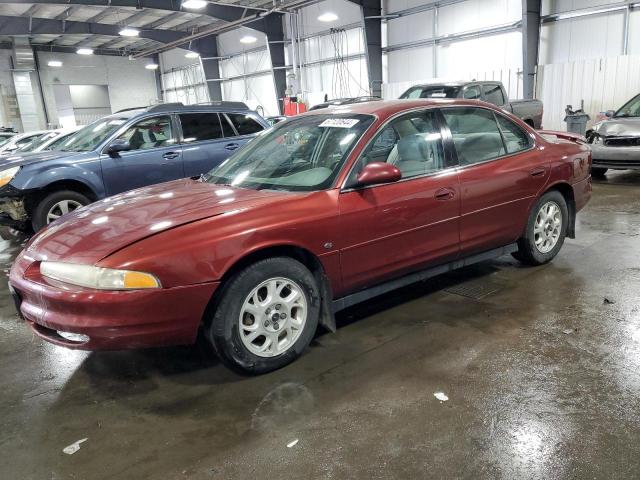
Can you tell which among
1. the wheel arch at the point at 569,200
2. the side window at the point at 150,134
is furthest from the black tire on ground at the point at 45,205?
the wheel arch at the point at 569,200

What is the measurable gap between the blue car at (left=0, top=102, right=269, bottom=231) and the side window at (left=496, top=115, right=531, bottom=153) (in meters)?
3.90

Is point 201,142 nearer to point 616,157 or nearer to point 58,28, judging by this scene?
point 616,157

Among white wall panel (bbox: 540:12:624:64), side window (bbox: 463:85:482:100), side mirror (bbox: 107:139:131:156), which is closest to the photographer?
side mirror (bbox: 107:139:131:156)

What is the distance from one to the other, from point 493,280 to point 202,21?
20.6 m

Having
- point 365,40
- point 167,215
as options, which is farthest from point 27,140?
point 167,215

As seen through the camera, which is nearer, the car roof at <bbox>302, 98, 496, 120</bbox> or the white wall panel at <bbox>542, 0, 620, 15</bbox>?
the car roof at <bbox>302, 98, 496, 120</bbox>

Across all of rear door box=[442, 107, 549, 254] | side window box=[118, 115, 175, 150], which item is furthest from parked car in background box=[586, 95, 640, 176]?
side window box=[118, 115, 175, 150]

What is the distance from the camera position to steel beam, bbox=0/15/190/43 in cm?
1927

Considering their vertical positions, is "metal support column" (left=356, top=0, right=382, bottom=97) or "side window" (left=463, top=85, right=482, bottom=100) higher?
"metal support column" (left=356, top=0, right=382, bottom=97)

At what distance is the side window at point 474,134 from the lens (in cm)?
371

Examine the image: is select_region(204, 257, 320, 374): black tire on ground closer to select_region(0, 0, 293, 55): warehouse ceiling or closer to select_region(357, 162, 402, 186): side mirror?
select_region(357, 162, 402, 186): side mirror

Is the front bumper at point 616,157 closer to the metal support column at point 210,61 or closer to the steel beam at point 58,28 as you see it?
the metal support column at point 210,61

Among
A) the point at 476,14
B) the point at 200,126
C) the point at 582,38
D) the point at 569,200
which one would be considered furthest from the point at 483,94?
the point at 569,200

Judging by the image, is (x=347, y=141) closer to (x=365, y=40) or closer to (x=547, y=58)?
(x=547, y=58)
